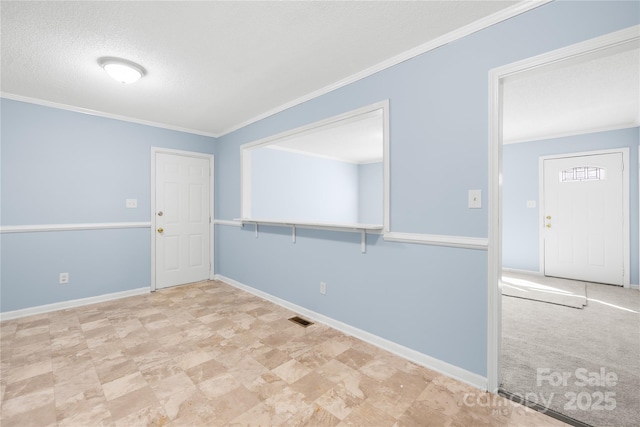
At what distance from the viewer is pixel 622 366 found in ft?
7.35

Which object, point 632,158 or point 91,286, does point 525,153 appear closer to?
point 632,158

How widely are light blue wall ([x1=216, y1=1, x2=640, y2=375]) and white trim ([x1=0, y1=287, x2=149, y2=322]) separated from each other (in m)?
2.89

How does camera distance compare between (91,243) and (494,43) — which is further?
(91,243)

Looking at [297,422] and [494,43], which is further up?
[494,43]

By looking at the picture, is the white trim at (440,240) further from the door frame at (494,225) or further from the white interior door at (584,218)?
the white interior door at (584,218)

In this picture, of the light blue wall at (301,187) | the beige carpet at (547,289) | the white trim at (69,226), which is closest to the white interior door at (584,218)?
the beige carpet at (547,289)

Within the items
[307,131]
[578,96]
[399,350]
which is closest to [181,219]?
[307,131]

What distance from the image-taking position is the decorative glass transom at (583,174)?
468 centimetres

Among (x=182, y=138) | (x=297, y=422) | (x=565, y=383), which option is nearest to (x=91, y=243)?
(x=182, y=138)

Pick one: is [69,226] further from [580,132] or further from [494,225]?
[580,132]

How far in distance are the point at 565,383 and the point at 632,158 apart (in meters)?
4.41

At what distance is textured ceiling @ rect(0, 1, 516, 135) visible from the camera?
72.9 inches

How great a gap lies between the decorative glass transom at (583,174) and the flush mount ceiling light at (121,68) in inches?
253

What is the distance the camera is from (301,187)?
638cm
